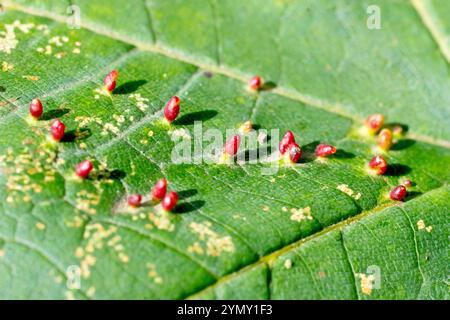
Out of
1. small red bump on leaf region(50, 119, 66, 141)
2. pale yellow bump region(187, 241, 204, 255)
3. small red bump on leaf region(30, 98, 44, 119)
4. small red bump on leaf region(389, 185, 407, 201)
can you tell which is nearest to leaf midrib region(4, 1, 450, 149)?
small red bump on leaf region(389, 185, 407, 201)

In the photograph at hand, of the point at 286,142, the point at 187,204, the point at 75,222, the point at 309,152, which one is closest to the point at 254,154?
the point at 286,142

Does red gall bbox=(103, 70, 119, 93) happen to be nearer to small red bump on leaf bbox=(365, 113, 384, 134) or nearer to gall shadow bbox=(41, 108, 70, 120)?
gall shadow bbox=(41, 108, 70, 120)

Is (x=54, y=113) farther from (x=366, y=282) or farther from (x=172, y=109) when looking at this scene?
(x=366, y=282)

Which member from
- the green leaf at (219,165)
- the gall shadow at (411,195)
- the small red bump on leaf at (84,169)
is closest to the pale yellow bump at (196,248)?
the green leaf at (219,165)

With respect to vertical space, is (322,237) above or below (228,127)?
below
